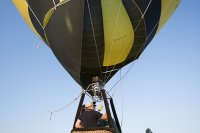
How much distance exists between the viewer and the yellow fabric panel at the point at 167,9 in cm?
990

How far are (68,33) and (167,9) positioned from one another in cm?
380

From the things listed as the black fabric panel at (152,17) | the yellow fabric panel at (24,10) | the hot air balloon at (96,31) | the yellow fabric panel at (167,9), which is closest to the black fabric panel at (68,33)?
the hot air balloon at (96,31)

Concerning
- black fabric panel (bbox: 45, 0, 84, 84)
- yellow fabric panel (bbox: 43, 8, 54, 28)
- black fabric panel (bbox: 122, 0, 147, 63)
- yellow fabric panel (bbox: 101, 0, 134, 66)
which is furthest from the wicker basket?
black fabric panel (bbox: 122, 0, 147, 63)

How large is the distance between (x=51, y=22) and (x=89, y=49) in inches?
50.3

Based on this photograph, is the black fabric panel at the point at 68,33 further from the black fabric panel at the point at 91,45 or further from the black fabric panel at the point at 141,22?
the black fabric panel at the point at 141,22

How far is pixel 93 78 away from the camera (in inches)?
356

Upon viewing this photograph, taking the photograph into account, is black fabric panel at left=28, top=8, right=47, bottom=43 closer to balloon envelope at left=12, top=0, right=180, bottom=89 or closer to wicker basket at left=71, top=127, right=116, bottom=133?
balloon envelope at left=12, top=0, right=180, bottom=89

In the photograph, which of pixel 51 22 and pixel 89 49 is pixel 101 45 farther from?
pixel 51 22

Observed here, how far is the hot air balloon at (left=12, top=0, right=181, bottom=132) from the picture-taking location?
8125 mm

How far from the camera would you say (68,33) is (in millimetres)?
8172

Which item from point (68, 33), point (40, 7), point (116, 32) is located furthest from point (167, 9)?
point (40, 7)

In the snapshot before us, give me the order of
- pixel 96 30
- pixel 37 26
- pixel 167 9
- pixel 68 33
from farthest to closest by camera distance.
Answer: pixel 167 9 → pixel 37 26 → pixel 96 30 → pixel 68 33

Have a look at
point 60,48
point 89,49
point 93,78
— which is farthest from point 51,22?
point 93,78

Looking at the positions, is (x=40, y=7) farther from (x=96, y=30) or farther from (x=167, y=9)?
(x=167, y=9)
